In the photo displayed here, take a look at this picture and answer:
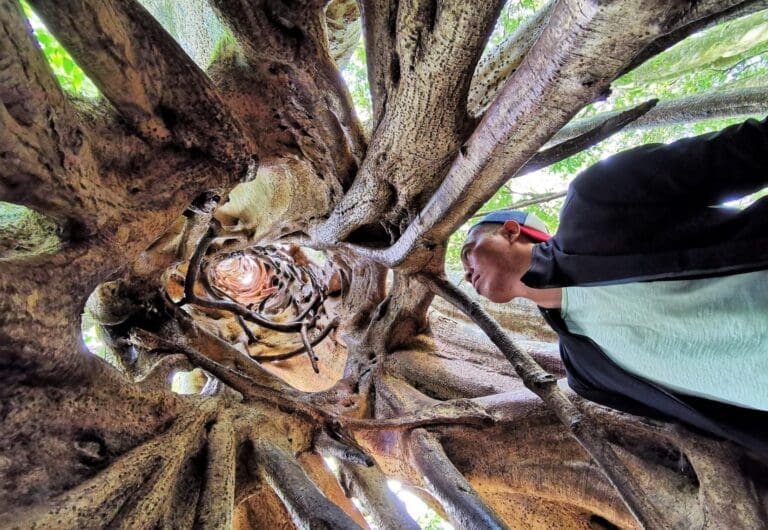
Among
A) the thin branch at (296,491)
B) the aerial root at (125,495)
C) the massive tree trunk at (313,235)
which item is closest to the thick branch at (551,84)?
the massive tree trunk at (313,235)

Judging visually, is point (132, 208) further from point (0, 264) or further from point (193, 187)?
point (0, 264)

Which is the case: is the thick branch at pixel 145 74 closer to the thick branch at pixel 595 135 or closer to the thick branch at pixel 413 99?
the thick branch at pixel 413 99

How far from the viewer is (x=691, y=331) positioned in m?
1.05

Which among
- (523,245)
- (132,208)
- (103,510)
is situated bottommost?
(103,510)

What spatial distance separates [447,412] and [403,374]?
2.17 feet

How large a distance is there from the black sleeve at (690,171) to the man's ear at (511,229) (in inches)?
12.0

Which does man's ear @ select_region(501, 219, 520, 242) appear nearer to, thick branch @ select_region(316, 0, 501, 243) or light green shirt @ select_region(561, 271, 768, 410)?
light green shirt @ select_region(561, 271, 768, 410)

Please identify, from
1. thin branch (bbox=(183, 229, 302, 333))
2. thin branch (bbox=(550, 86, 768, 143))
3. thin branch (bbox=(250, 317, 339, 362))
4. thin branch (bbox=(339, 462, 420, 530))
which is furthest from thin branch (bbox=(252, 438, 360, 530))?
thin branch (bbox=(250, 317, 339, 362))

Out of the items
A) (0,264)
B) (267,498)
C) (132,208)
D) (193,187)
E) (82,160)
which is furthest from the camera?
(267,498)

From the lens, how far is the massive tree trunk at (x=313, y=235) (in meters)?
1.00

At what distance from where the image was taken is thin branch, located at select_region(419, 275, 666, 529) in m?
1.11

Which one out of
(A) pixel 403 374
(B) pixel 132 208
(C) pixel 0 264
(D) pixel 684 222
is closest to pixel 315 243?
(A) pixel 403 374

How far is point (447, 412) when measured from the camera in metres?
1.76

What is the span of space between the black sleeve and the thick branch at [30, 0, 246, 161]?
3.68 ft
